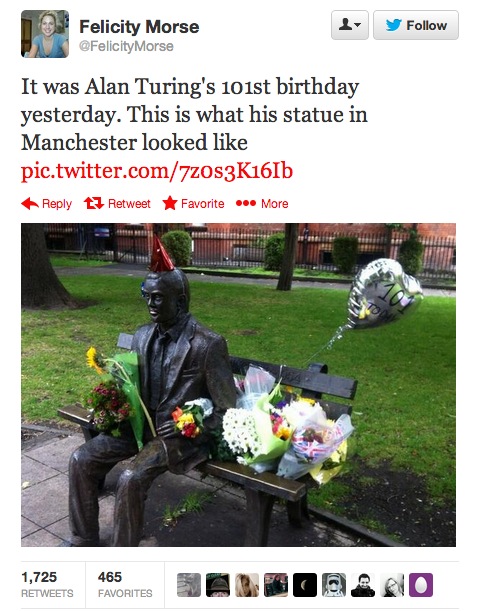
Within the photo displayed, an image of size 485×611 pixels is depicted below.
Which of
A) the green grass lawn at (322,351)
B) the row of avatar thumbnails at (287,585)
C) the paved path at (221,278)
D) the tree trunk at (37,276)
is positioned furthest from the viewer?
the paved path at (221,278)

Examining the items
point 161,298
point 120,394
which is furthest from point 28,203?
point 120,394

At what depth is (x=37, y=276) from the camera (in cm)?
825

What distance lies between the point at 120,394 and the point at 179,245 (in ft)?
34.3

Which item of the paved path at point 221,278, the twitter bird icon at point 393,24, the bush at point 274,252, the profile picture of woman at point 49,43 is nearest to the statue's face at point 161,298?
the profile picture of woman at point 49,43

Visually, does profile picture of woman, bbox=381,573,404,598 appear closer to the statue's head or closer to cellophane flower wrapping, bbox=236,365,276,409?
cellophane flower wrapping, bbox=236,365,276,409

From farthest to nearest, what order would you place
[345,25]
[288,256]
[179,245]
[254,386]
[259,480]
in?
[179,245] → [288,256] → [254,386] → [259,480] → [345,25]

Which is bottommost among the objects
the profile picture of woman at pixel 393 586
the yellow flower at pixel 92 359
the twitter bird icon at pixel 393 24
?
the profile picture of woman at pixel 393 586

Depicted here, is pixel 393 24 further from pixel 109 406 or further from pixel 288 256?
pixel 288 256

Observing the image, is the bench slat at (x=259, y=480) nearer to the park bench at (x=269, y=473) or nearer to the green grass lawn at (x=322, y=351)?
the park bench at (x=269, y=473)

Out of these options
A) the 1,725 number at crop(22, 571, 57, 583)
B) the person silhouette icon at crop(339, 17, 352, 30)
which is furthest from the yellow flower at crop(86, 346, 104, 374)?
the person silhouette icon at crop(339, 17, 352, 30)

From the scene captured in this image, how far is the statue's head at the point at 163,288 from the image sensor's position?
2715 millimetres

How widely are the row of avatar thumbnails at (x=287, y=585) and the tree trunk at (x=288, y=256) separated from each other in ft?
26.3

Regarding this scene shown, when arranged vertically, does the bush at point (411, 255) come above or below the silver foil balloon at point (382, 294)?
above

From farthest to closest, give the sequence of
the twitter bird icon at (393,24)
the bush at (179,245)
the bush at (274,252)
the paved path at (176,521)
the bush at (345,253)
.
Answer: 1. the bush at (274,252)
2. the bush at (345,253)
3. the bush at (179,245)
4. the paved path at (176,521)
5. the twitter bird icon at (393,24)
